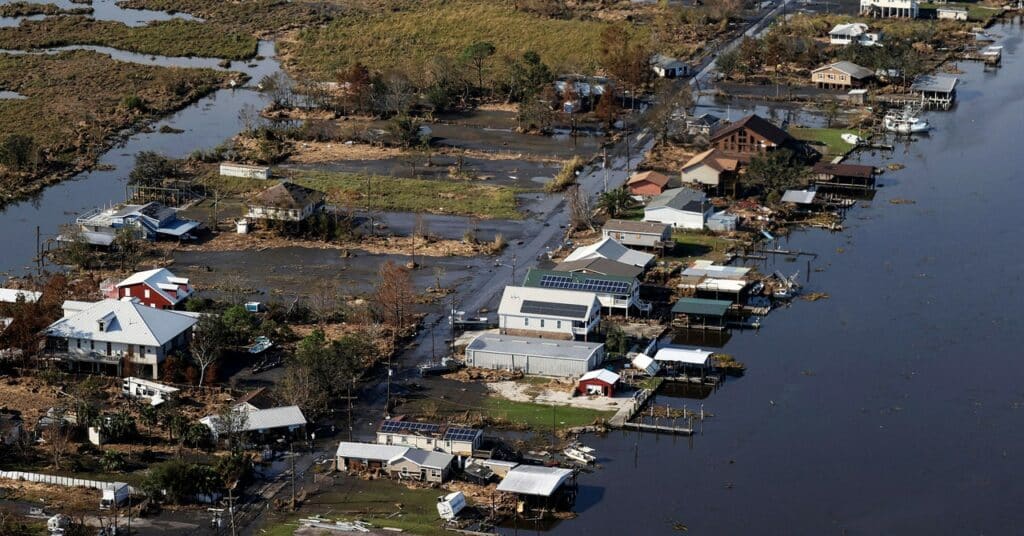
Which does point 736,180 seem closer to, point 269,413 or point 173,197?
point 173,197

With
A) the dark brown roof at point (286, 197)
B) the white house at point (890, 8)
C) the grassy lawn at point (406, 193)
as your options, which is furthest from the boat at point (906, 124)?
the dark brown roof at point (286, 197)

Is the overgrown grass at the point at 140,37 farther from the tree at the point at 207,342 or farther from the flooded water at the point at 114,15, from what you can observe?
the tree at the point at 207,342

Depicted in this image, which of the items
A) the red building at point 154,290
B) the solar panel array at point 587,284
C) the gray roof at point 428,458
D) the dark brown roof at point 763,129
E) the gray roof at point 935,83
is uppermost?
the gray roof at point 935,83

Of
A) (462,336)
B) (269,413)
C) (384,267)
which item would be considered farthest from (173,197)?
(269,413)

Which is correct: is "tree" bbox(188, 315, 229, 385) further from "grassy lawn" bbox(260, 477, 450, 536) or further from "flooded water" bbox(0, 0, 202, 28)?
"flooded water" bbox(0, 0, 202, 28)

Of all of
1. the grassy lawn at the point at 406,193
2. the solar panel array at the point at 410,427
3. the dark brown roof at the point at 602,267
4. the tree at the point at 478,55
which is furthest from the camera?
the tree at the point at 478,55

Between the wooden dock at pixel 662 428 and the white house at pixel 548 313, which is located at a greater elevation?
the white house at pixel 548 313

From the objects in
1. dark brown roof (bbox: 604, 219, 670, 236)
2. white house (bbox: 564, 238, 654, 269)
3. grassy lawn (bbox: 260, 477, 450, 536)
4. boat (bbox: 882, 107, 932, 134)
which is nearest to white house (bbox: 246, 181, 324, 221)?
white house (bbox: 564, 238, 654, 269)

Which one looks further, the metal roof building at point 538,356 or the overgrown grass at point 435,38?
the overgrown grass at point 435,38
